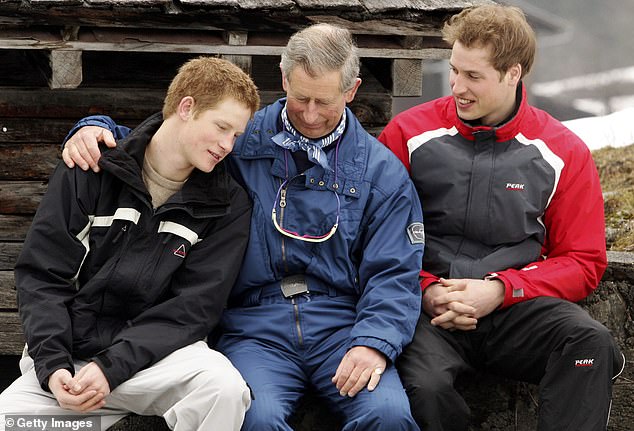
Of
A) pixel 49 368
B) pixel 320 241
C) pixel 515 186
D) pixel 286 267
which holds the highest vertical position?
pixel 515 186

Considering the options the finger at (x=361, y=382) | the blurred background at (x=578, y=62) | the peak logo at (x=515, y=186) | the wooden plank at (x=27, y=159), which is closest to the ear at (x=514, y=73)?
the peak logo at (x=515, y=186)

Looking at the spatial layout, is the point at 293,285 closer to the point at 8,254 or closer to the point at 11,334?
the point at 8,254

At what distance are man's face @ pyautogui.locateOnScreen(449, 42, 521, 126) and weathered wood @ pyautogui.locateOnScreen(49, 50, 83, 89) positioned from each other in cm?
178

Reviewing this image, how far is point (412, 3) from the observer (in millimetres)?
4523

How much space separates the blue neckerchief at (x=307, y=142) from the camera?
3805 mm

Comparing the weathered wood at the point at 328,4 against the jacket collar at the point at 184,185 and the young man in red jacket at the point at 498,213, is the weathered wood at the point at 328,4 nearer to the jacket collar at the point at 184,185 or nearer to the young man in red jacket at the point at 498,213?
the young man in red jacket at the point at 498,213

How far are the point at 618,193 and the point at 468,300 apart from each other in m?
3.49

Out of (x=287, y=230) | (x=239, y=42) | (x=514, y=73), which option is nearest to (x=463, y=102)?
(x=514, y=73)

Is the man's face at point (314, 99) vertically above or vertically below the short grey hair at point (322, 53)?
below

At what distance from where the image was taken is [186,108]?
3.67 metres

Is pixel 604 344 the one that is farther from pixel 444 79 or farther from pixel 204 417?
pixel 444 79

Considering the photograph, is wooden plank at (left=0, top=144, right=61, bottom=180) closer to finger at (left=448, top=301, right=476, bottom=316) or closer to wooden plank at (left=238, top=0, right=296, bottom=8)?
wooden plank at (left=238, top=0, right=296, bottom=8)

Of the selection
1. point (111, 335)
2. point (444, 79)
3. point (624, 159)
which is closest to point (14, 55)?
point (111, 335)

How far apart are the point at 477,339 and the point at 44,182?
2.55 meters
